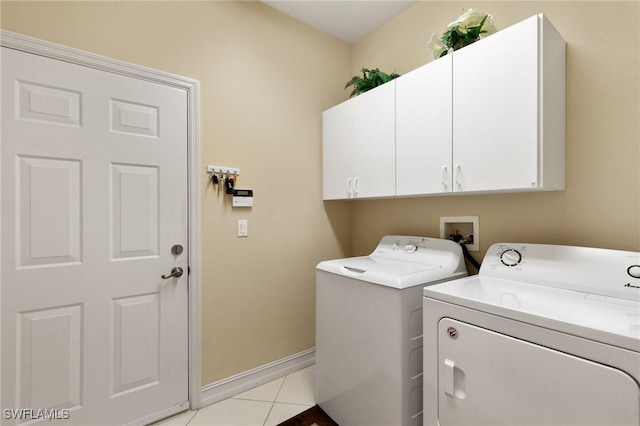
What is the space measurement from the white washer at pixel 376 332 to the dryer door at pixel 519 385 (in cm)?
20

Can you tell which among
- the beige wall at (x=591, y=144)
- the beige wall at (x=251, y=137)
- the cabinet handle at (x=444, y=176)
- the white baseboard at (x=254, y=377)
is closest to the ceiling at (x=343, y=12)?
the beige wall at (x=251, y=137)

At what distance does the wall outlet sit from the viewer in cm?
181

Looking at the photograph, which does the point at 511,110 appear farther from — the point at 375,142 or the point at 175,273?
the point at 175,273

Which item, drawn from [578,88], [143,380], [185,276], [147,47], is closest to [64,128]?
[147,47]

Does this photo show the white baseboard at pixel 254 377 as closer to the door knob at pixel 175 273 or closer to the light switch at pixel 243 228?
the door knob at pixel 175 273

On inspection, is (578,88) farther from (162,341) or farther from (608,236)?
(162,341)

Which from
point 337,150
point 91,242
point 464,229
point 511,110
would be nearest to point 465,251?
point 464,229

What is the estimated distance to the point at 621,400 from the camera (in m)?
0.82

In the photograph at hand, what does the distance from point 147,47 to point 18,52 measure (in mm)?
566

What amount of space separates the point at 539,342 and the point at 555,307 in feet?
0.57

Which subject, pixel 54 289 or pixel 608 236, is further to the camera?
pixel 54 289

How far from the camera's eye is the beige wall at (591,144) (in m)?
1.28

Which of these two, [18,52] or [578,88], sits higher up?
[18,52]

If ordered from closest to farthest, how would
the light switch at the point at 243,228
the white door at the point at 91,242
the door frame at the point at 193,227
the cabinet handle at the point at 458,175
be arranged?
the white door at the point at 91,242 → the cabinet handle at the point at 458,175 → the door frame at the point at 193,227 → the light switch at the point at 243,228
